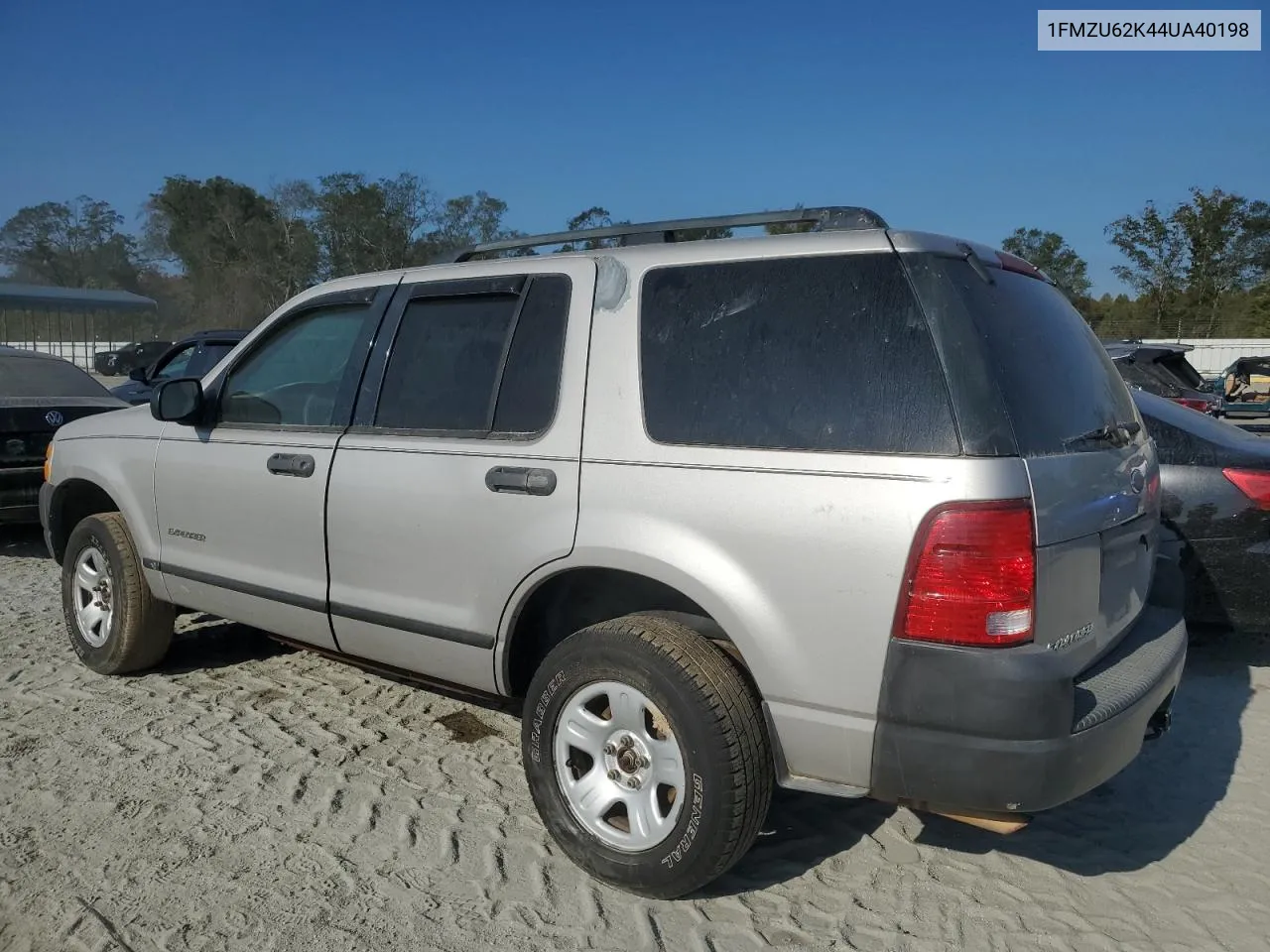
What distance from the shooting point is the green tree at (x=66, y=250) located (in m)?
67.9

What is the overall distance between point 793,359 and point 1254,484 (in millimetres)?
3094

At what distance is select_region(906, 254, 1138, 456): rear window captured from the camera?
8.24 ft

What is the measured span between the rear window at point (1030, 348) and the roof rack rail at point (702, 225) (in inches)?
13.8

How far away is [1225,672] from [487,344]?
4.12m

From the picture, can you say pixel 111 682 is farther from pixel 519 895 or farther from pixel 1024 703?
pixel 1024 703

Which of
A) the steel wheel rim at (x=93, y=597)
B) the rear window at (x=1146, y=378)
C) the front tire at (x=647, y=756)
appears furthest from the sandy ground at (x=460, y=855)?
the rear window at (x=1146, y=378)

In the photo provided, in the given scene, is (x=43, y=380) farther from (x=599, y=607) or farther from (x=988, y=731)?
(x=988, y=731)

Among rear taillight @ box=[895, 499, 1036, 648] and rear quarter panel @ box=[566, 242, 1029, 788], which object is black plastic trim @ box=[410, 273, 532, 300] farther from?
rear taillight @ box=[895, 499, 1036, 648]

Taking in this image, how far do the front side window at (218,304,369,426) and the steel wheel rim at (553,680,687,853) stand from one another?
1624 mm

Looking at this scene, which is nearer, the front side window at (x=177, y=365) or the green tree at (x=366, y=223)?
the front side window at (x=177, y=365)

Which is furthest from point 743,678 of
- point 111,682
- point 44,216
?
point 44,216

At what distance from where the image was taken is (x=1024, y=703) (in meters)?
2.34

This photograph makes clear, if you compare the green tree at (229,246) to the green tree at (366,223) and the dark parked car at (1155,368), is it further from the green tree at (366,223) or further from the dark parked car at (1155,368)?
the dark parked car at (1155,368)

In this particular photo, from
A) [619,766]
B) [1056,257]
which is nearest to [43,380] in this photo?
[619,766]
